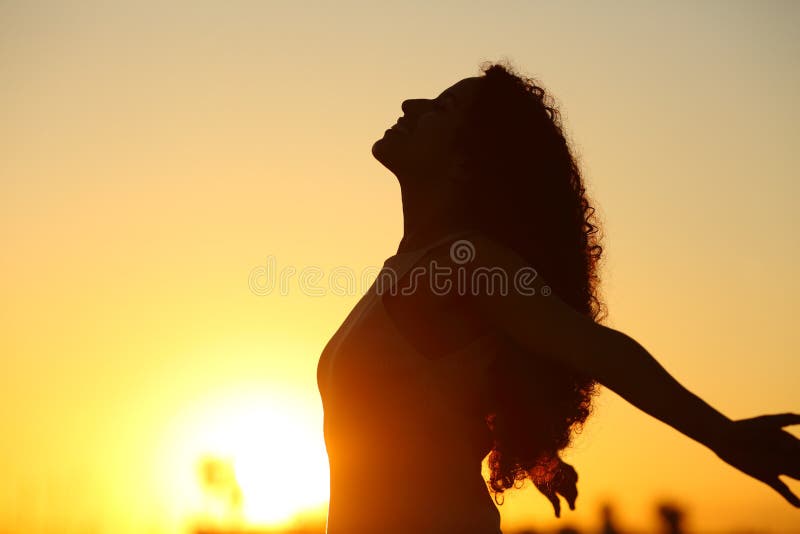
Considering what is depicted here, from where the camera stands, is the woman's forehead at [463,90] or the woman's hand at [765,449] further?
the woman's forehead at [463,90]

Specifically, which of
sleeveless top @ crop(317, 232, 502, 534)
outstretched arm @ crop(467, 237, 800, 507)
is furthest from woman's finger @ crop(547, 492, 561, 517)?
outstretched arm @ crop(467, 237, 800, 507)

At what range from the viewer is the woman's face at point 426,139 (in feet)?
14.4

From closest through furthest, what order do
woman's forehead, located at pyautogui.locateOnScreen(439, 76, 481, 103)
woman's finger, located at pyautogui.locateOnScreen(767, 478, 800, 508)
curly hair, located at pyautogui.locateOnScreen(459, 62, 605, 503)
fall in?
1. woman's finger, located at pyautogui.locateOnScreen(767, 478, 800, 508)
2. curly hair, located at pyautogui.locateOnScreen(459, 62, 605, 503)
3. woman's forehead, located at pyautogui.locateOnScreen(439, 76, 481, 103)

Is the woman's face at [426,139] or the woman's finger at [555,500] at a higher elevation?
the woman's face at [426,139]

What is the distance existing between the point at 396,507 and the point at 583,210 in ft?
5.30

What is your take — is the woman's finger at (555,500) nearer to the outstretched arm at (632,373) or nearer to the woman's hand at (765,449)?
the outstretched arm at (632,373)

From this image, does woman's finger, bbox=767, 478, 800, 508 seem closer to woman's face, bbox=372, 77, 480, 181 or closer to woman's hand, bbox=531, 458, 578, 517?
woman's hand, bbox=531, 458, 578, 517

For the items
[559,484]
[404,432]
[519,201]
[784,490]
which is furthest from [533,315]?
[559,484]

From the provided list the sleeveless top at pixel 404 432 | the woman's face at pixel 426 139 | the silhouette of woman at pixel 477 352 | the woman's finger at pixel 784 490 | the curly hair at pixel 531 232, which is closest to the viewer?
the woman's finger at pixel 784 490

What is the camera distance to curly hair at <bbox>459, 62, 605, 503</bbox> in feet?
13.0

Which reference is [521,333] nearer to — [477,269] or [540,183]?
[477,269]

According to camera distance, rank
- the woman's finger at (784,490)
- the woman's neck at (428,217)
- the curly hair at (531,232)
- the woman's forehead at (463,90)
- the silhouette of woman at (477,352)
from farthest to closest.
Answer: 1. the woman's forehead at (463,90)
2. the woman's neck at (428,217)
3. the curly hair at (531,232)
4. the silhouette of woman at (477,352)
5. the woman's finger at (784,490)

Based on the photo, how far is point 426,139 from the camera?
4.43 metres

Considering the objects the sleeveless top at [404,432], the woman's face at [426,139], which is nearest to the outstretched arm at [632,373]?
the sleeveless top at [404,432]
